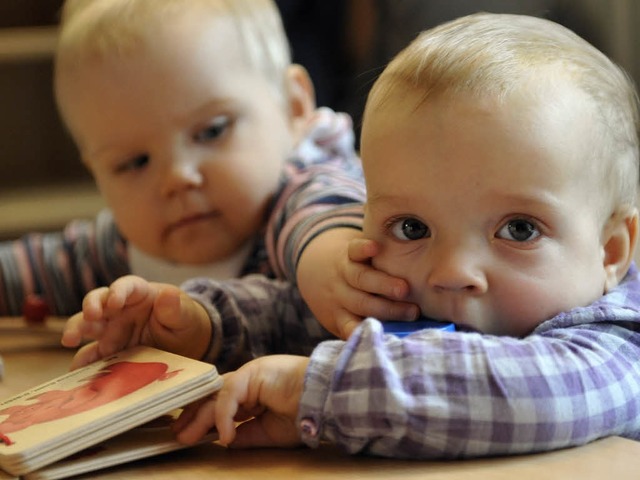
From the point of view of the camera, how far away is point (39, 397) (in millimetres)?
950

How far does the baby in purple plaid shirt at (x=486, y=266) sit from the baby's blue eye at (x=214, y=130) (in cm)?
46

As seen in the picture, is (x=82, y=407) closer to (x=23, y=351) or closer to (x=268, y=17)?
(x=23, y=351)

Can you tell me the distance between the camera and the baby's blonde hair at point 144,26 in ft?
4.58

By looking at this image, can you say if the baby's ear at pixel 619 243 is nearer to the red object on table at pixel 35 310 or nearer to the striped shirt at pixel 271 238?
the striped shirt at pixel 271 238

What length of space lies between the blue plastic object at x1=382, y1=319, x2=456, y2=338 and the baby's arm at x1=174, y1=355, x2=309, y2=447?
9 centimetres

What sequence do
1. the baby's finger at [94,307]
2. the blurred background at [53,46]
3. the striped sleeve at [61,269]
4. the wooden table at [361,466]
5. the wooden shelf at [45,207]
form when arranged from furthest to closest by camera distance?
the wooden shelf at [45,207] → the blurred background at [53,46] → the striped sleeve at [61,269] → the baby's finger at [94,307] → the wooden table at [361,466]

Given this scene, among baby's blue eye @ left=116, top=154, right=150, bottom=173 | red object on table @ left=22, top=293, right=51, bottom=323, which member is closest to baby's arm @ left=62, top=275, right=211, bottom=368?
baby's blue eye @ left=116, top=154, right=150, bottom=173

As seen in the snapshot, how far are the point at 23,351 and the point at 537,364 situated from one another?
0.80m

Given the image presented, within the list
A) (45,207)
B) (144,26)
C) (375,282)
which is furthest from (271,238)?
(45,207)

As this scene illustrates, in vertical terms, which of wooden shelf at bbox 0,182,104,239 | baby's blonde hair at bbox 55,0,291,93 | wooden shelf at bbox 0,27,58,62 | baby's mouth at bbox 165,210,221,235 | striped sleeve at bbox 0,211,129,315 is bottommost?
wooden shelf at bbox 0,182,104,239

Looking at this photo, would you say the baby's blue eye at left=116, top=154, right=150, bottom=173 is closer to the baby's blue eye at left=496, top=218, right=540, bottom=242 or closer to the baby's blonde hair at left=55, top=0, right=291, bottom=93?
the baby's blonde hair at left=55, top=0, right=291, bottom=93

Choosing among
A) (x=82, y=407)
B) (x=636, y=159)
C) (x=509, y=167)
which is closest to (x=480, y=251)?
(x=509, y=167)

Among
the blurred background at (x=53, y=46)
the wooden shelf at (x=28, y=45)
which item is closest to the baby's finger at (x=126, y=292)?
the blurred background at (x=53, y=46)

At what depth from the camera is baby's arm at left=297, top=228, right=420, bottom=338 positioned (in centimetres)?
94
